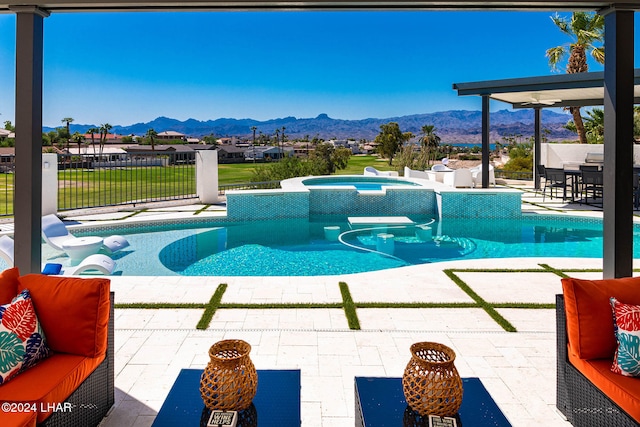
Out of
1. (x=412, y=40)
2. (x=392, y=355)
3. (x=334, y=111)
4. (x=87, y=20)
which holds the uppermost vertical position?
(x=87, y=20)

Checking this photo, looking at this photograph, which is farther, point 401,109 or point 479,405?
point 401,109

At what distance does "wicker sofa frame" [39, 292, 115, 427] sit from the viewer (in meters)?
2.06

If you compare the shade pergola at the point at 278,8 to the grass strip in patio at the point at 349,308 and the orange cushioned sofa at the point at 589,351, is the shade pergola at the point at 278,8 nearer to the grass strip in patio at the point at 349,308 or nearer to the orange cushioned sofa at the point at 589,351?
the orange cushioned sofa at the point at 589,351

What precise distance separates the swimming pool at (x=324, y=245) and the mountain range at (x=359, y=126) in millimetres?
92093

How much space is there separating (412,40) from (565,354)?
2708 inches

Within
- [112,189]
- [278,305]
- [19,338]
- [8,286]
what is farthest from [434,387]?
[112,189]

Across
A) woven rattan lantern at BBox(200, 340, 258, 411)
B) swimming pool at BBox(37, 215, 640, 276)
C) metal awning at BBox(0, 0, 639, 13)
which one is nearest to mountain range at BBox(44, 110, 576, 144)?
swimming pool at BBox(37, 215, 640, 276)

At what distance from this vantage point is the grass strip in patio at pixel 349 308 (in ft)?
12.9

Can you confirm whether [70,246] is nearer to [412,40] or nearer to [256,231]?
[256,231]

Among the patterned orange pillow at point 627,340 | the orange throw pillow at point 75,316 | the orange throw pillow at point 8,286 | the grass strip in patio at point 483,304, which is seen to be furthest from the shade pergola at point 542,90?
the orange throw pillow at point 8,286

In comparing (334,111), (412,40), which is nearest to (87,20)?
(334,111)

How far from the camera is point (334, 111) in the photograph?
A: 8131 centimetres

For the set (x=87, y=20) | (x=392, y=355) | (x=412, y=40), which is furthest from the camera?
(x=87, y=20)

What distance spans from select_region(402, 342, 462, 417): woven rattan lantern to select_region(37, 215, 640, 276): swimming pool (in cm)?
481
